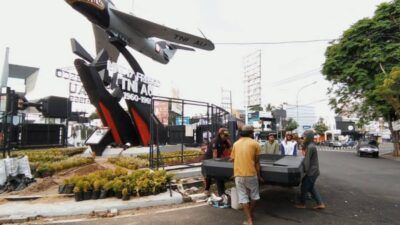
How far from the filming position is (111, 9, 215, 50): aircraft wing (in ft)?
65.2

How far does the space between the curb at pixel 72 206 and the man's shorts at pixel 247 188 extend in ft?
6.84

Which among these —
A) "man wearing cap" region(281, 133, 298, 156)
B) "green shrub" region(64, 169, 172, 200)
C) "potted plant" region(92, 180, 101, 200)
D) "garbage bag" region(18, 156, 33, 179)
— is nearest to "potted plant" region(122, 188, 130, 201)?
"green shrub" region(64, 169, 172, 200)

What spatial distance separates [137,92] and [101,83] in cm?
203

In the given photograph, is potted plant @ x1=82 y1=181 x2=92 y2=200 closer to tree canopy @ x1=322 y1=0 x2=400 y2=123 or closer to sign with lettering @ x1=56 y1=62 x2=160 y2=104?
sign with lettering @ x1=56 y1=62 x2=160 y2=104

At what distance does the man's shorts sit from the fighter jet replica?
42.3 ft

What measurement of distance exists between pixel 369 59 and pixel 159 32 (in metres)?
16.8

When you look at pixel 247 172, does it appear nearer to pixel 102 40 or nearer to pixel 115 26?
pixel 115 26

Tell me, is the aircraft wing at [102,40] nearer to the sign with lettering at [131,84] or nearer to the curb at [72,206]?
the sign with lettering at [131,84]

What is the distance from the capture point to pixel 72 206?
23.0 feet

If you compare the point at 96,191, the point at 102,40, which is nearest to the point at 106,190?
the point at 96,191

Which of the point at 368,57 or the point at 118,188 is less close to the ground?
the point at 368,57

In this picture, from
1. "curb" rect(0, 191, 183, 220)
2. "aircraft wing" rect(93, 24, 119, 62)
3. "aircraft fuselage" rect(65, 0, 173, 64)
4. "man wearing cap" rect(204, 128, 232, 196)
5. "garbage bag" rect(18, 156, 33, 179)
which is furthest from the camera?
"aircraft wing" rect(93, 24, 119, 62)

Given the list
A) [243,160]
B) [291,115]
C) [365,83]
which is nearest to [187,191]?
[243,160]

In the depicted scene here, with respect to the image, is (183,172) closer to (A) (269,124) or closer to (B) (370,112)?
(B) (370,112)
